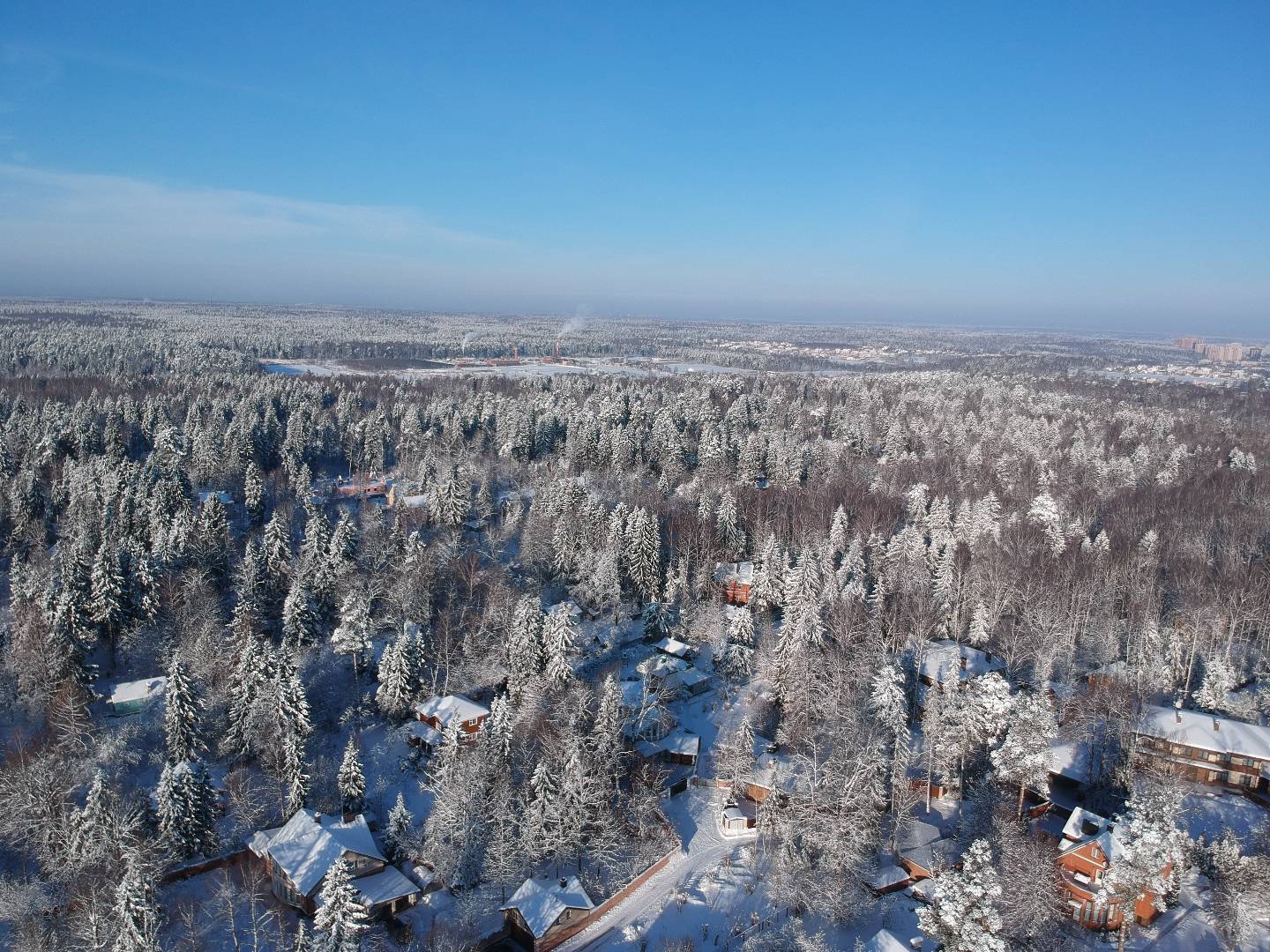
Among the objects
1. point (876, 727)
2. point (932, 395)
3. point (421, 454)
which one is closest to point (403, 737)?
point (876, 727)

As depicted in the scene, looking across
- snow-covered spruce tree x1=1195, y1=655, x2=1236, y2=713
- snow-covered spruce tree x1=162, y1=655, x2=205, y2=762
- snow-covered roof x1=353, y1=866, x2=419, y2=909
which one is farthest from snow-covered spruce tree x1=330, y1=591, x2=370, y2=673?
snow-covered spruce tree x1=1195, y1=655, x2=1236, y2=713

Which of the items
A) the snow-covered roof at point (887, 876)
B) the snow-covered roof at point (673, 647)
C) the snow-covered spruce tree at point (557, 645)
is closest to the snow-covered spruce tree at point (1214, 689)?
the snow-covered roof at point (887, 876)

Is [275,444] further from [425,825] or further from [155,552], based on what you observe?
[425,825]

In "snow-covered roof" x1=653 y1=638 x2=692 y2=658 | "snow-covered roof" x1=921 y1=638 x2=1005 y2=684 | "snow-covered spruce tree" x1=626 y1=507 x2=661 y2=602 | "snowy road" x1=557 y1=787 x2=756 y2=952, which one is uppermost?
"snow-covered spruce tree" x1=626 y1=507 x2=661 y2=602

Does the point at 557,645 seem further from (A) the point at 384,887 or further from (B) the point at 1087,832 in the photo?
(B) the point at 1087,832

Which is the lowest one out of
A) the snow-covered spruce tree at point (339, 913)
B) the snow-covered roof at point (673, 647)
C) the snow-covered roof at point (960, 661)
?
the snow-covered roof at point (673, 647)

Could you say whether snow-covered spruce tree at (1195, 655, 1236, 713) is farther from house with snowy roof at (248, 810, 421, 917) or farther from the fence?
house with snowy roof at (248, 810, 421, 917)

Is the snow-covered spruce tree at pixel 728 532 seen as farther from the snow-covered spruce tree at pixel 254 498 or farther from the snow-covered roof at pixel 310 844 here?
the snow-covered roof at pixel 310 844

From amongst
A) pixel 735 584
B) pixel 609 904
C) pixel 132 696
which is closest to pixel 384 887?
pixel 609 904
